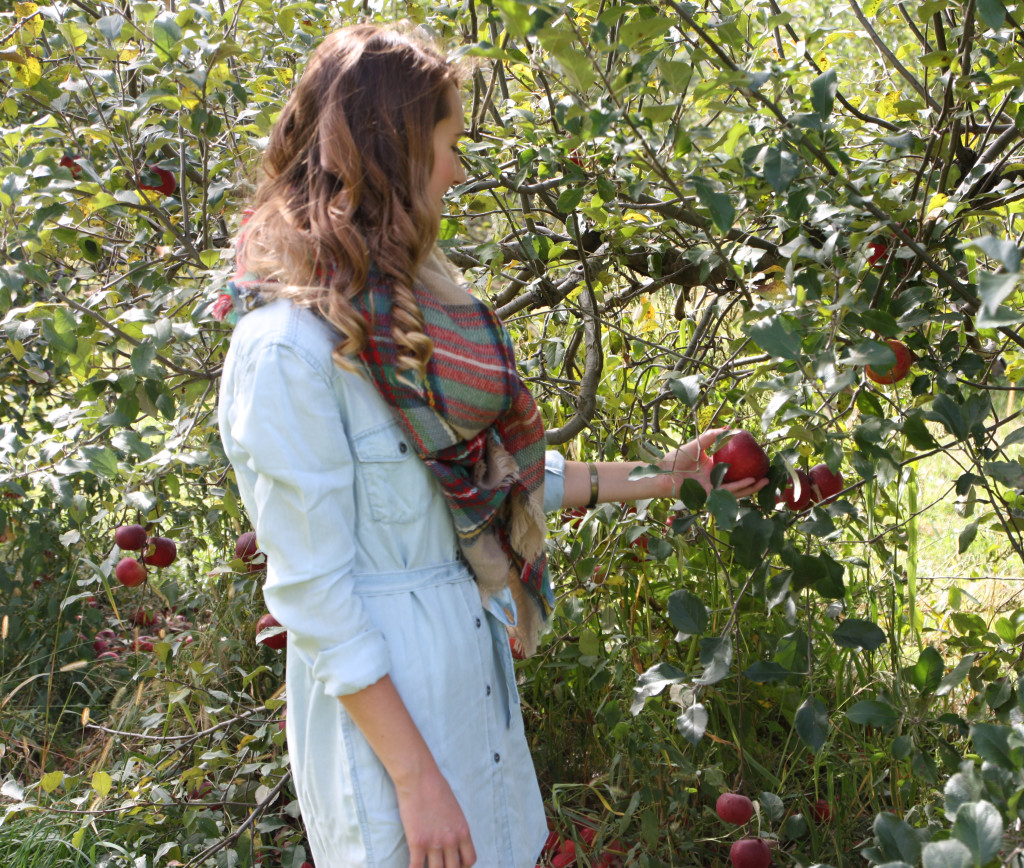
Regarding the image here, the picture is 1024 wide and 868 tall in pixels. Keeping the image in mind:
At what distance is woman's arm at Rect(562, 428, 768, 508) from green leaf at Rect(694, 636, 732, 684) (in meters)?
0.22

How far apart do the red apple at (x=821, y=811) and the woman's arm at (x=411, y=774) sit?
3.75 feet

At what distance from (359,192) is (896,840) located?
0.88 meters

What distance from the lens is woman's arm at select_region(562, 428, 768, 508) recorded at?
4.61 feet

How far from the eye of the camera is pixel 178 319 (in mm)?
2150

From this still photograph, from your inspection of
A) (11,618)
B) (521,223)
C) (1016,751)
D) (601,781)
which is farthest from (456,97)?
(11,618)

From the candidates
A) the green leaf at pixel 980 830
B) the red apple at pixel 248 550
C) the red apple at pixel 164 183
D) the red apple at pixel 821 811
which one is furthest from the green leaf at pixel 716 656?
the red apple at pixel 164 183

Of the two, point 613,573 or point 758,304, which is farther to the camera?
point 613,573

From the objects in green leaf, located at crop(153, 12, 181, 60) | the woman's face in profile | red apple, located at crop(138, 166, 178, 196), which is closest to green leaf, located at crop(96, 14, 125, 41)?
green leaf, located at crop(153, 12, 181, 60)

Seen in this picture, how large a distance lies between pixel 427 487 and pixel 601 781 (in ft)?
3.51

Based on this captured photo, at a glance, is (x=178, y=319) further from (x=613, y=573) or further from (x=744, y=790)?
(x=744, y=790)

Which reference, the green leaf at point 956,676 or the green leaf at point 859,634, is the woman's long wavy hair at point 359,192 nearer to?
the green leaf at point 859,634

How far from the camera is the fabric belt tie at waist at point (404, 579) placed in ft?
3.78

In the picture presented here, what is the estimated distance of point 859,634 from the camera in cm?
127

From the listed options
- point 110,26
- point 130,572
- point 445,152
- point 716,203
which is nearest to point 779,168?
point 716,203
